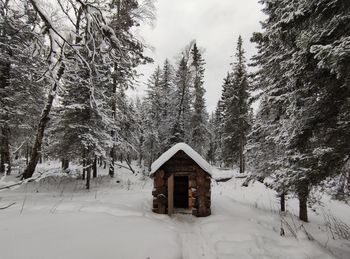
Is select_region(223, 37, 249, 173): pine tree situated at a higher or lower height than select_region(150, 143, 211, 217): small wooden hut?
higher

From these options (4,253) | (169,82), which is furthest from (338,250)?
(169,82)

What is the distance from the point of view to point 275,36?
6.13 meters

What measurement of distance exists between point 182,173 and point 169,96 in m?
20.1

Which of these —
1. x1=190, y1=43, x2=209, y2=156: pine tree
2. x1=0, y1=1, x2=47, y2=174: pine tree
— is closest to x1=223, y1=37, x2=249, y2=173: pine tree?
x1=190, y1=43, x2=209, y2=156: pine tree

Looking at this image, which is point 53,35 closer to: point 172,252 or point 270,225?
point 172,252

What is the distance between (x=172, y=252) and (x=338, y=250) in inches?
176

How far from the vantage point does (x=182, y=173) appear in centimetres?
980

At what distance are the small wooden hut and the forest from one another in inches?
93.4

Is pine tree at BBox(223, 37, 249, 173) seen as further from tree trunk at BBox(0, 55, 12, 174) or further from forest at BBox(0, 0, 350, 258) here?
tree trunk at BBox(0, 55, 12, 174)

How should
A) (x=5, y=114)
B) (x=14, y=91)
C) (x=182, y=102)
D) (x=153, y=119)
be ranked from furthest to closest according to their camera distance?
1. (x=153, y=119)
2. (x=182, y=102)
3. (x=14, y=91)
4. (x=5, y=114)

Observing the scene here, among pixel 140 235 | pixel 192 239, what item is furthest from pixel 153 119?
pixel 140 235

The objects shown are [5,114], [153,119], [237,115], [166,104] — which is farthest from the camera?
[166,104]

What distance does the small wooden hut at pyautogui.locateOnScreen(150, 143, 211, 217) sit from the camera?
9.33 metres

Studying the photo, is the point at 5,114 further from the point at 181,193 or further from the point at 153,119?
the point at 153,119
